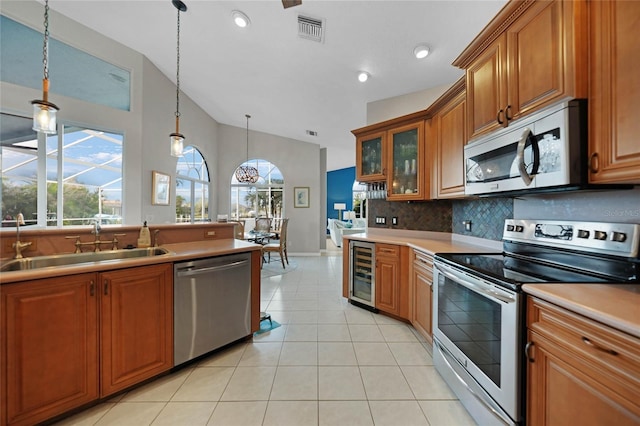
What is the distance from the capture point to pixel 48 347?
1.35 m

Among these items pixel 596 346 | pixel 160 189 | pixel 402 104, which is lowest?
pixel 596 346

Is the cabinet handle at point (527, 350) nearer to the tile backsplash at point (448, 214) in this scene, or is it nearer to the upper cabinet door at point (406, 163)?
the tile backsplash at point (448, 214)

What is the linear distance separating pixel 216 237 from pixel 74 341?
4.80ft

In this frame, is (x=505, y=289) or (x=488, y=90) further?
(x=488, y=90)

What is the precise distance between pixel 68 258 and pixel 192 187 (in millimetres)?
4387

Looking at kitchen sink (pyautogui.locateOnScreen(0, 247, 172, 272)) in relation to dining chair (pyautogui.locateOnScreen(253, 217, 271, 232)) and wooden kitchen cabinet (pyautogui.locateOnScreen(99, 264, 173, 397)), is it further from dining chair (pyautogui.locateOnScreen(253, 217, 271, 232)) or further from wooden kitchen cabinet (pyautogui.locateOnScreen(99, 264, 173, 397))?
dining chair (pyautogui.locateOnScreen(253, 217, 271, 232))

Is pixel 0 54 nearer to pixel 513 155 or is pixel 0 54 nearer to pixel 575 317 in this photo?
pixel 513 155

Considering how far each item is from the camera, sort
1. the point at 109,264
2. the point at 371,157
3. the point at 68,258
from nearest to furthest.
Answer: the point at 109,264, the point at 68,258, the point at 371,157

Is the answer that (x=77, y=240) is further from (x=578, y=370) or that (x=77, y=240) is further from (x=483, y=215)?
(x=483, y=215)

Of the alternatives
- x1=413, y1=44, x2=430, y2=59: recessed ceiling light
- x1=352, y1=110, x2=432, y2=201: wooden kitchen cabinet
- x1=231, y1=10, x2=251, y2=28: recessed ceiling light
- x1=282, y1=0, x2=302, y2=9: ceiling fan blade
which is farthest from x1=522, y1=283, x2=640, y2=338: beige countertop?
x1=231, y1=10, x2=251, y2=28: recessed ceiling light

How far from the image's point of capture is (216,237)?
9.17ft

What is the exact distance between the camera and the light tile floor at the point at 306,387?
58.6 inches

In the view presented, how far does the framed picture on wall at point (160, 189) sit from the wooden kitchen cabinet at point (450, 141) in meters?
4.33

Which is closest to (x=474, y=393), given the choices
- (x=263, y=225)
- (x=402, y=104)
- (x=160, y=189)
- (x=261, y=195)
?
(x=402, y=104)
